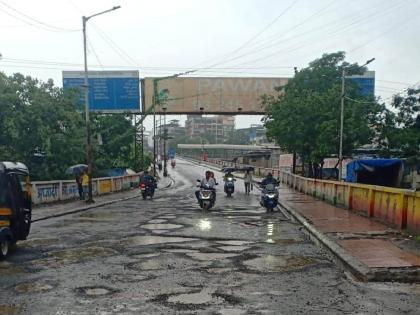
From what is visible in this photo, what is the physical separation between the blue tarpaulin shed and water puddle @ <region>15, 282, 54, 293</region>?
2177cm

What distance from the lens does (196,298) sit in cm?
651

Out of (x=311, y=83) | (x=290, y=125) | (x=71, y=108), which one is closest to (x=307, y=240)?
(x=290, y=125)

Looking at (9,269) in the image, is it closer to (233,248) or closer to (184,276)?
(184,276)

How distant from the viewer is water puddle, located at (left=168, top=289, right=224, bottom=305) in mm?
6366

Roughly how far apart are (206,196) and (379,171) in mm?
11529

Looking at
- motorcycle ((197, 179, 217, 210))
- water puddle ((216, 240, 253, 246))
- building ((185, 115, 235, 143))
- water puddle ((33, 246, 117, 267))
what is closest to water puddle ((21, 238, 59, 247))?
water puddle ((33, 246, 117, 267))

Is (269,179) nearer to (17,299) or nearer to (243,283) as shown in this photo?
(243,283)

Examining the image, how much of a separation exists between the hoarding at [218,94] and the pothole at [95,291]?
33.1 m

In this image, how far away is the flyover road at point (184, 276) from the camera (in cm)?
619

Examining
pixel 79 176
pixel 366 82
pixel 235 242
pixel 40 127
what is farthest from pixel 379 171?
pixel 40 127

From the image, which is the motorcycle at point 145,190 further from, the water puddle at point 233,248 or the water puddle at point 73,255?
the water puddle at point 233,248

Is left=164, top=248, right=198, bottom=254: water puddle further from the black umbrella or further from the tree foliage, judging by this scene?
the tree foliage

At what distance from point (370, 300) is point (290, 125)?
2633 centimetres

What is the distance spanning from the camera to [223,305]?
20.3ft
